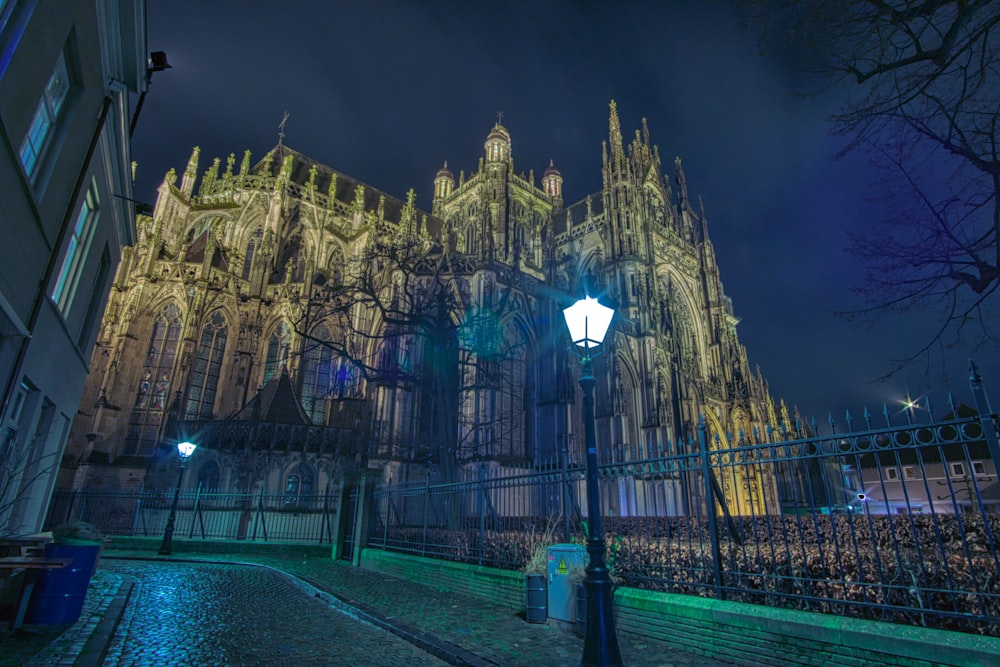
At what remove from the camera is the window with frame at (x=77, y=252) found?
782 cm

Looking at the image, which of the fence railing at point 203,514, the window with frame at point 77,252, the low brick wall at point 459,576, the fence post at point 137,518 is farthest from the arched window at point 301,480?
the window with frame at point 77,252

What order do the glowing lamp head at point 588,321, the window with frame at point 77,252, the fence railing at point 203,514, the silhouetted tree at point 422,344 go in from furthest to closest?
the silhouetted tree at point 422,344 → the fence railing at point 203,514 → the window with frame at point 77,252 → the glowing lamp head at point 588,321

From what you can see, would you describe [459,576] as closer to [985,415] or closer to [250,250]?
[985,415]

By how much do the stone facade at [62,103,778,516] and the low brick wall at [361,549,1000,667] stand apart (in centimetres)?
947

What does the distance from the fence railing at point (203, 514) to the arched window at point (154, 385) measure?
3.14 m

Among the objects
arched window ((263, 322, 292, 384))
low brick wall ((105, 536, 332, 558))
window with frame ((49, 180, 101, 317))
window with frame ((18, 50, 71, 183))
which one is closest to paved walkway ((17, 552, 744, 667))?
window with frame ((49, 180, 101, 317))

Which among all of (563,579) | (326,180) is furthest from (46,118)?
(326,180)

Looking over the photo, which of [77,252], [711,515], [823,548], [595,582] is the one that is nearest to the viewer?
[595,582]

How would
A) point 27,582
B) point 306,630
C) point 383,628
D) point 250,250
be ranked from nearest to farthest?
1. point 27,582
2. point 306,630
3. point 383,628
4. point 250,250

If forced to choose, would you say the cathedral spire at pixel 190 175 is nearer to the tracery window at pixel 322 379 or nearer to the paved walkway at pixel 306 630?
the tracery window at pixel 322 379

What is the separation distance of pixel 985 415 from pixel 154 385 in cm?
2658

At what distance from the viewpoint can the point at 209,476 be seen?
20531 mm

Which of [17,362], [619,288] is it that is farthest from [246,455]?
[619,288]

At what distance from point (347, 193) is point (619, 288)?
853 inches
